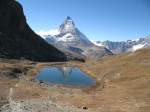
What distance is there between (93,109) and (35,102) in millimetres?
13950

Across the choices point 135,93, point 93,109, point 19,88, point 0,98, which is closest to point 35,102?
point 0,98

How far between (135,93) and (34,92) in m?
29.9

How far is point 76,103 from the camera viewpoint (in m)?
84.6

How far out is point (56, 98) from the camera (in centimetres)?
9038

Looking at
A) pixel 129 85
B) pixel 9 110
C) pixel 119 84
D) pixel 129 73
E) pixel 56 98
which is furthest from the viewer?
pixel 129 73

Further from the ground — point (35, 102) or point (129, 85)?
point (129, 85)

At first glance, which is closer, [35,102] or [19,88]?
[35,102]

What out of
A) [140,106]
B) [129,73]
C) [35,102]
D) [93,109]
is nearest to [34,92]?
[35,102]

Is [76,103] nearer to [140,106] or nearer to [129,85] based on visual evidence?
[140,106]

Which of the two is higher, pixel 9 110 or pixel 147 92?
pixel 147 92

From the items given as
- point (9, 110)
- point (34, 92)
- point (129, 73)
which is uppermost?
point (129, 73)

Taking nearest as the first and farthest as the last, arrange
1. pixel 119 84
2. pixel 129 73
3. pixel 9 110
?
pixel 9 110
pixel 119 84
pixel 129 73

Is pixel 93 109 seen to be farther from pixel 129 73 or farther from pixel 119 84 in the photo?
pixel 129 73

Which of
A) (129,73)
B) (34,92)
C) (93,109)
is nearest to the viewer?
(93,109)
